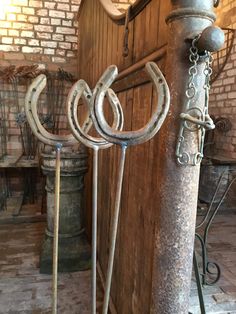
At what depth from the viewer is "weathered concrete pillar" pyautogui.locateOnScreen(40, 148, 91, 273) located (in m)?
2.37

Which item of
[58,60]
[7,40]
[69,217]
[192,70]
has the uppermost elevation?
[7,40]

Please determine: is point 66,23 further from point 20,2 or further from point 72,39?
point 20,2

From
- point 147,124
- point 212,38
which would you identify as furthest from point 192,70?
point 147,124

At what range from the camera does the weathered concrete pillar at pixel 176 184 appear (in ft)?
3.40

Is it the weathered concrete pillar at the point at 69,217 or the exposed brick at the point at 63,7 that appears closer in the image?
the weathered concrete pillar at the point at 69,217

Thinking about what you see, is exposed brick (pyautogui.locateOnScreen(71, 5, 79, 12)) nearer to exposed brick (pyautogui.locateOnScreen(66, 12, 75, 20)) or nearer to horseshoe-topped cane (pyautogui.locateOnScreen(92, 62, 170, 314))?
exposed brick (pyautogui.locateOnScreen(66, 12, 75, 20))

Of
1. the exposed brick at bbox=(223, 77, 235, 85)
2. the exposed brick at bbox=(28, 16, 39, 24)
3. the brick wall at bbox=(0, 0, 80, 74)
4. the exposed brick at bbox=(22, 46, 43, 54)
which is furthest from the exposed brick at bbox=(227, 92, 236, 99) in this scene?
the exposed brick at bbox=(28, 16, 39, 24)

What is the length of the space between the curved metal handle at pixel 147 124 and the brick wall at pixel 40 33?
3.28 m

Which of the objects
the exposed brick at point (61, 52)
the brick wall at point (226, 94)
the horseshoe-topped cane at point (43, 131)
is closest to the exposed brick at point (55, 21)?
the exposed brick at point (61, 52)

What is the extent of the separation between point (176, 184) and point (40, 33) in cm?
336

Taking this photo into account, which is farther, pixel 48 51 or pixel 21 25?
pixel 48 51

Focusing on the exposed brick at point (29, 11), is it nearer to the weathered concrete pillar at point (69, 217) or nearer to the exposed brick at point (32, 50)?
the exposed brick at point (32, 50)

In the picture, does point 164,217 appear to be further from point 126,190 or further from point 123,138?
point 126,190

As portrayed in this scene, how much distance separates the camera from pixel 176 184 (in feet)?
3.69
